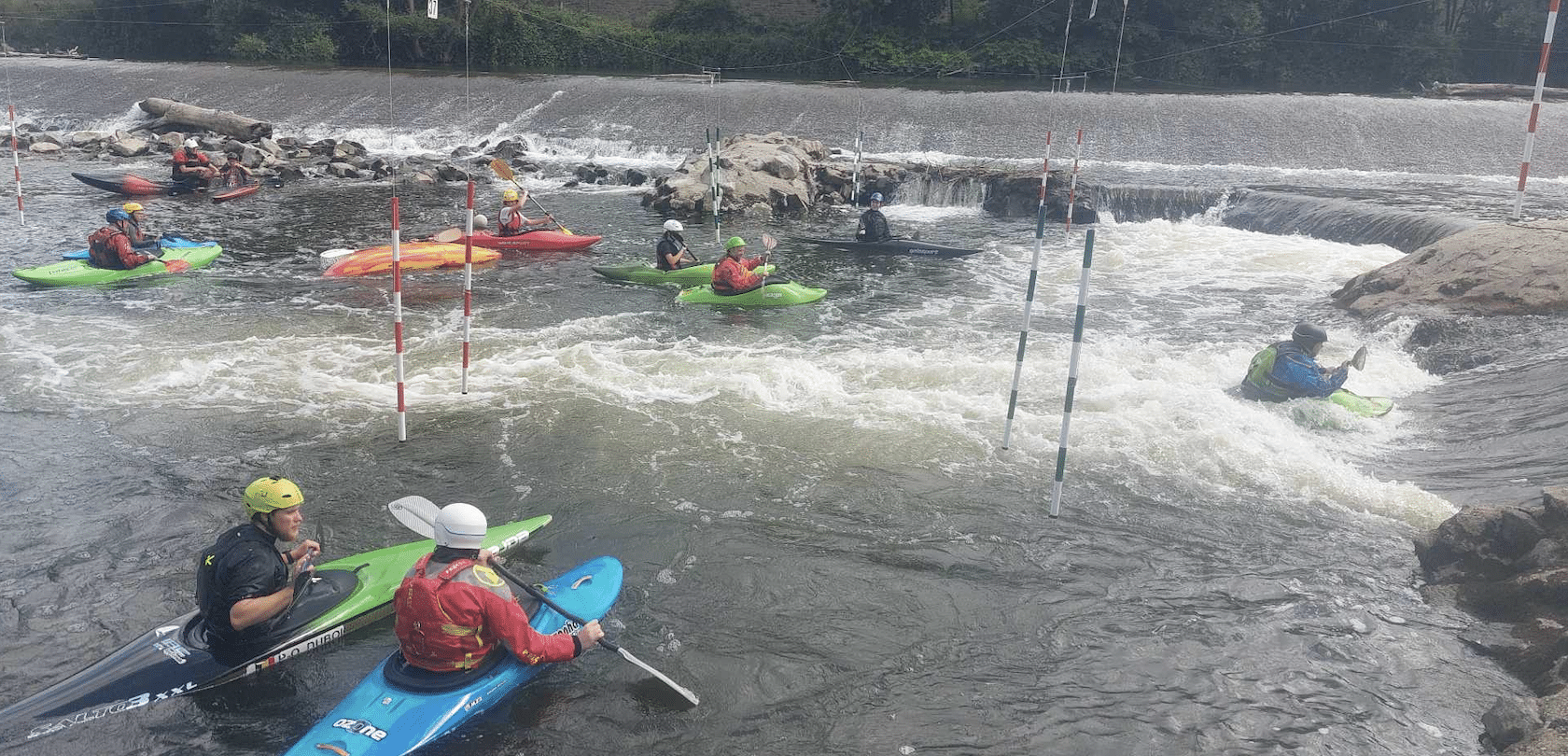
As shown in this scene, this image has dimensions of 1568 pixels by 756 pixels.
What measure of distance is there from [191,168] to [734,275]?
38.7 feet

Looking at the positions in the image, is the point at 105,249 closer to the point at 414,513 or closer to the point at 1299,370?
the point at 414,513

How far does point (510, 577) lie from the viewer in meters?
4.18

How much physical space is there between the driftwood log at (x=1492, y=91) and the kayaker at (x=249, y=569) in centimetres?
2809

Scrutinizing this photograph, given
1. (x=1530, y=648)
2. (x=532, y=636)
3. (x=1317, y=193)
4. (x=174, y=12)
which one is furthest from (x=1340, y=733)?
(x=174, y=12)

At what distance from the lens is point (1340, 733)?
407 cm

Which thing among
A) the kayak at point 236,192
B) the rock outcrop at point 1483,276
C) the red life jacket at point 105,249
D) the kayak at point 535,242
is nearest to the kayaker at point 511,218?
the kayak at point 535,242

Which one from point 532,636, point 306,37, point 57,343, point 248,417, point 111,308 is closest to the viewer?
point 532,636

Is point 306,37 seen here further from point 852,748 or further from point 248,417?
point 852,748

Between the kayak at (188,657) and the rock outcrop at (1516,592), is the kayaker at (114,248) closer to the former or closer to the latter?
the kayak at (188,657)

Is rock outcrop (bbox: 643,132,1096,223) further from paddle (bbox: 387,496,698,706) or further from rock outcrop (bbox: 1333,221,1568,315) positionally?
paddle (bbox: 387,496,698,706)

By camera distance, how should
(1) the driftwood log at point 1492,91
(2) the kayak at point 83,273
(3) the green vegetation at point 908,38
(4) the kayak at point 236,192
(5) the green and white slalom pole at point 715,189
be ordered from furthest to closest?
(3) the green vegetation at point 908,38
(1) the driftwood log at point 1492,91
(4) the kayak at point 236,192
(5) the green and white slalom pole at point 715,189
(2) the kayak at point 83,273

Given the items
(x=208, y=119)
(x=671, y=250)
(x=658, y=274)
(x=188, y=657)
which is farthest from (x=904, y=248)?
(x=208, y=119)

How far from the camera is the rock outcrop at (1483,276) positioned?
8797 mm

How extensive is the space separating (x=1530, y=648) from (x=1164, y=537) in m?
1.78
